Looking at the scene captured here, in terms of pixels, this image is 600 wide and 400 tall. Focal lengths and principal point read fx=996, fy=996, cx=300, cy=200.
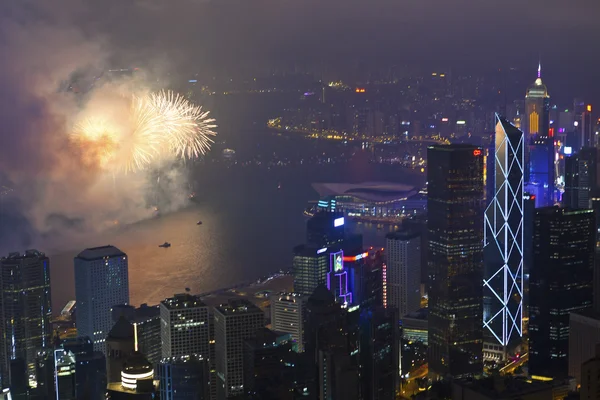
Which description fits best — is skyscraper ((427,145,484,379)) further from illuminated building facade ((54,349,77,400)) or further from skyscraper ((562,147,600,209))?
illuminated building facade ((54,349,77,400))

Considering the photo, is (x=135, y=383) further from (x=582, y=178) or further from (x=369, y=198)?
(x=369, y=198)

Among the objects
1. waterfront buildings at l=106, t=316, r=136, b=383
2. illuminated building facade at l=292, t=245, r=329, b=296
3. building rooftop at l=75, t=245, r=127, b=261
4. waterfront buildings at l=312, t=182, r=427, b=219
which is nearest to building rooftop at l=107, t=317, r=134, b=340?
waterfront buildings at l=106, t=316, r=136, b=383

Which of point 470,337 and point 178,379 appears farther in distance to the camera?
point 470,337

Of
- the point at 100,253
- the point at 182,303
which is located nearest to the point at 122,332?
the point at 182,303

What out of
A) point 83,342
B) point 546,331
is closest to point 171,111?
point 83,342

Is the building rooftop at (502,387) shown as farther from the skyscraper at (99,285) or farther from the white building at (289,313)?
the skyscraper at (99,285)

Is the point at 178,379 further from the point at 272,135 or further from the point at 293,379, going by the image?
the point at 272,135
